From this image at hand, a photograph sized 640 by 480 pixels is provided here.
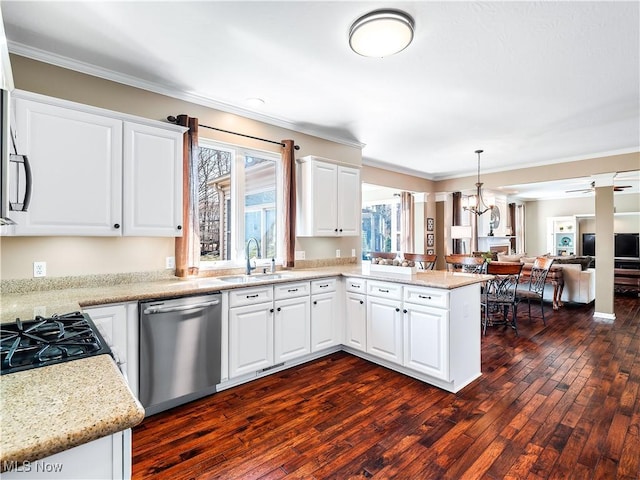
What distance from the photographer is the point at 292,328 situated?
3.21m

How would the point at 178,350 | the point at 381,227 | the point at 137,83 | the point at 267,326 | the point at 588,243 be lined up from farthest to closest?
the point at 588,243 < the point at 381,227 < the point at 267,326 < the point at 137,83 < the point at 178,350

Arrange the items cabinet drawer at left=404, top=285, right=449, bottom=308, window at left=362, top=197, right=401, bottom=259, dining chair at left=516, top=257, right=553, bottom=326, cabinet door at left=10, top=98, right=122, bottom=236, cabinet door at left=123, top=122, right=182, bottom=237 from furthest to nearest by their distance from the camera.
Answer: window at left=362, top=197, right=401, bottom=259 → dining chair at left=516, top=257, right=553, bottom=326 → cabinet drawer at left=404, top=285, right=449, bottom=308 → cabinet door at left=123, top=122, right=182, bottom=237 → cabinet door at left=10, top=98, right=122, bottom=236

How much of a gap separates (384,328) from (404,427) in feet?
3.36

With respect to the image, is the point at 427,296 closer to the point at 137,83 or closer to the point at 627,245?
the point at 137,83

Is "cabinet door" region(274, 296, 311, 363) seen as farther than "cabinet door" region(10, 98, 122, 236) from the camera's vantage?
Yes

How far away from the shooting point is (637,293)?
724 centimetres


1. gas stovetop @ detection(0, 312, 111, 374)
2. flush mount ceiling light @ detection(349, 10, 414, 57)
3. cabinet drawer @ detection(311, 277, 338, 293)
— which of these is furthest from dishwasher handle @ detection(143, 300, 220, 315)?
flush mount ceiling light @ detection(349, 10, 414, 57)

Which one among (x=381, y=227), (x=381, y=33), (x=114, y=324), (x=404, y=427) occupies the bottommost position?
(x=404, y=427)

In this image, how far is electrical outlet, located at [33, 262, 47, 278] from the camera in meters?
2.39

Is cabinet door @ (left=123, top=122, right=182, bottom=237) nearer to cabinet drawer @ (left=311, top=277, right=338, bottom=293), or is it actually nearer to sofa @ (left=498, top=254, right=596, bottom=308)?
cabinet drawer @ (left=311, top=277, right=338, bottom=293)

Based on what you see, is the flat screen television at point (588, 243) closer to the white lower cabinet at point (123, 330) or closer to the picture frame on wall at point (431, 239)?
the picture frame on wall at point (431, 239)

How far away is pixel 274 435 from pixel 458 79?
125 inches

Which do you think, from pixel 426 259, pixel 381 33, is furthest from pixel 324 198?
pixel 381 33

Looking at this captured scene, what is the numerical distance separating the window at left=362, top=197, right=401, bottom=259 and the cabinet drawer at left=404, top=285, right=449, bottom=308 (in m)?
4.52
